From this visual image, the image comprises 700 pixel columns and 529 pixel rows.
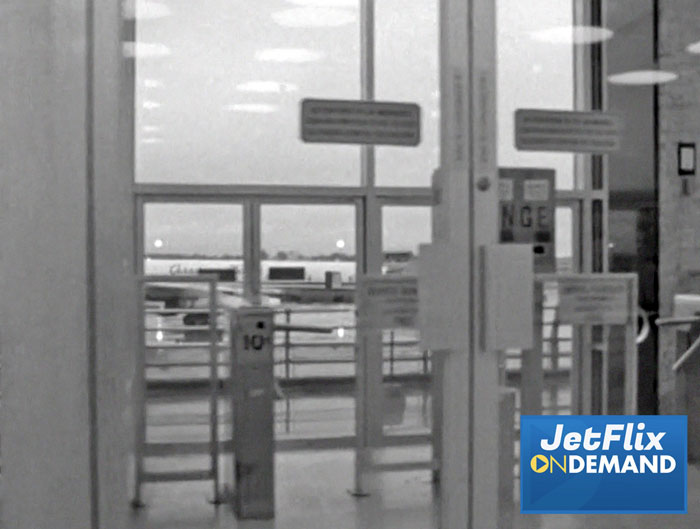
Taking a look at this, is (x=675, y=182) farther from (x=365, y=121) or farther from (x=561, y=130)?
(x=365, y=121)

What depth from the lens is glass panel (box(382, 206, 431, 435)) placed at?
2.45m

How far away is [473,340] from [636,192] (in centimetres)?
148

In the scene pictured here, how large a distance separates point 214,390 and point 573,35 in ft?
7.59

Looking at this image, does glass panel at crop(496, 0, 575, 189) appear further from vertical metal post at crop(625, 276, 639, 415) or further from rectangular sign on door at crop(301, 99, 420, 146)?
vertical metal post at crop(625, 276, 639, 415)

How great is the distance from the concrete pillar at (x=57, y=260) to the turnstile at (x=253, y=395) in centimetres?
202

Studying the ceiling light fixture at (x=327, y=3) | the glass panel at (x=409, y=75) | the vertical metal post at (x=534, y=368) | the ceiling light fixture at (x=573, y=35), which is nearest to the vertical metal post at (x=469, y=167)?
the glass panel at (x=409, y=75)

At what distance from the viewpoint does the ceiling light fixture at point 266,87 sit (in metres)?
3.48

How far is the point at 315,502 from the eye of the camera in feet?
11.4

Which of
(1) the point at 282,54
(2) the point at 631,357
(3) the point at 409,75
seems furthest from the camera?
(1) the point at 282,54

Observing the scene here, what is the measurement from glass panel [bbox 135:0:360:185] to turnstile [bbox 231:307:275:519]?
751 mm

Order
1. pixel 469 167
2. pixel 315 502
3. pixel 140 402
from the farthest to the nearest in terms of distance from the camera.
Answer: pixel 140 402 → pixel 315 502 → pixel 469 167

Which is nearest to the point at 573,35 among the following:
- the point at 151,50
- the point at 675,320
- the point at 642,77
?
the point at 642,77

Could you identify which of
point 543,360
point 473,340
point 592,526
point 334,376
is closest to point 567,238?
point 543,360

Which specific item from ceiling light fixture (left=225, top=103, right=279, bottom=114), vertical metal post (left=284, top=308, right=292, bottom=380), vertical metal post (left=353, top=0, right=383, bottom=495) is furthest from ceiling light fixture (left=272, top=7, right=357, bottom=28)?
vertical metal post (left=284, top=308, right=292, bottom=380)
